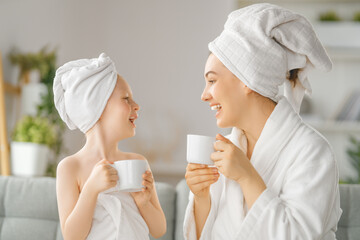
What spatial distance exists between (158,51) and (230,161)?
2923 millimetres

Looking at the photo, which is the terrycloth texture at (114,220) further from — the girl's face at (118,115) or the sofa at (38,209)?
the sofa at (38,209)

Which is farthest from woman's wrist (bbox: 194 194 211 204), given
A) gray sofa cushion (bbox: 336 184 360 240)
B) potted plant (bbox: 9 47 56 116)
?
potted plant (bbox: 9 47 56 116)

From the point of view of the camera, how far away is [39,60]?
320cm

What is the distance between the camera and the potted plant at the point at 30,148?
282 centimetres

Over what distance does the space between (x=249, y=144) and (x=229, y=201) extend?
206 mm

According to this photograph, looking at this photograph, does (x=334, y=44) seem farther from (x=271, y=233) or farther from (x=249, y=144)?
(x=271, y=233)

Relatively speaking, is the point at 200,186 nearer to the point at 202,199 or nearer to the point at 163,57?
the point at 202,199

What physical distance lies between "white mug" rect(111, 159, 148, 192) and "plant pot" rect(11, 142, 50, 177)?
1.72 m

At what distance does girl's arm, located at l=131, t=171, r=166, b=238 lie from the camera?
1412 mm

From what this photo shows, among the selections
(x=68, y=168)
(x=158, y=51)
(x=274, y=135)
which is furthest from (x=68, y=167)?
(x=158, y=51)

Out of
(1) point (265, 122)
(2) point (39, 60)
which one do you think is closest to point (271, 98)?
(1) point (265, 122)

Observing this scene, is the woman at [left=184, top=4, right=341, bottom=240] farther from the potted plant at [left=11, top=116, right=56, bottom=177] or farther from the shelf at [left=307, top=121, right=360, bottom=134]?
the shelf at [left=307, top=121, right=360, bottom=134]

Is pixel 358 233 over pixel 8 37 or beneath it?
beneath

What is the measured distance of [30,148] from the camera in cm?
281
